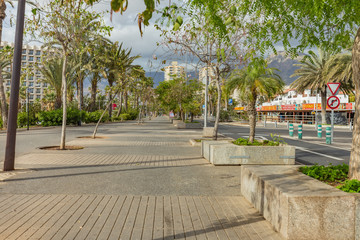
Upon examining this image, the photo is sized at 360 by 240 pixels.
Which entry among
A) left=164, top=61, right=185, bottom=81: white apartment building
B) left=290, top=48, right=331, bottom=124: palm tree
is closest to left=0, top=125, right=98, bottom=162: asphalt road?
left=164, top=61, right=185, bottom=81: white apartment building

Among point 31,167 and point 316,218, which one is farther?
point 31,167

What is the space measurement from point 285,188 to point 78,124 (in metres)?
38.7

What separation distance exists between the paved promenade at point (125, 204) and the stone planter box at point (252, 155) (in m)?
0.43

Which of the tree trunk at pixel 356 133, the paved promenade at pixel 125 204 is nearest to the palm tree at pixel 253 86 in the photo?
the paved promenade at pixel 125 204

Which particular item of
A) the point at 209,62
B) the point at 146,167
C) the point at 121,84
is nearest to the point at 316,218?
the point at 146,167

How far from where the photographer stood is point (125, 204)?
17.7 ft

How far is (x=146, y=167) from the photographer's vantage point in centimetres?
932

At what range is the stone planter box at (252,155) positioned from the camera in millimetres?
9547

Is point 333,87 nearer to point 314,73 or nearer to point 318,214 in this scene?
point 318,214

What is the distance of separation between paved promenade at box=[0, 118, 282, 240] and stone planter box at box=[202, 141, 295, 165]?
0.43 meters

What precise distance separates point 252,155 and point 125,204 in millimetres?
5231

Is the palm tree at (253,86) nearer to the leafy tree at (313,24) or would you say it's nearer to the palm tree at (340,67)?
the leafy tree at (313,24)

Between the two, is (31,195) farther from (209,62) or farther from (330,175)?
(209,62)

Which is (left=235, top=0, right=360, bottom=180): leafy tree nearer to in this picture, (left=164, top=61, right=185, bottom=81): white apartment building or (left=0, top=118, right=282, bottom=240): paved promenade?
(left=0, top=118, right=282, bottom=240): paved promenade
